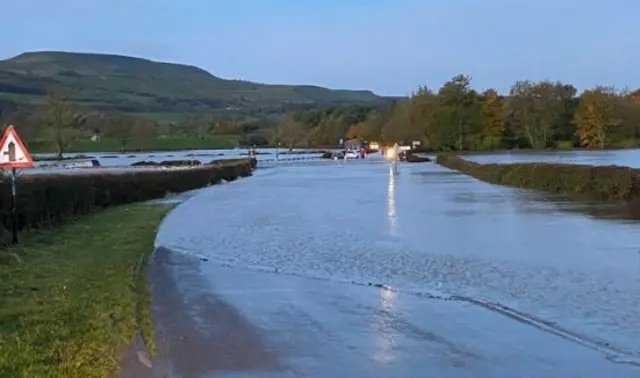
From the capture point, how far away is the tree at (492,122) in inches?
4456

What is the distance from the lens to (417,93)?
136 meters

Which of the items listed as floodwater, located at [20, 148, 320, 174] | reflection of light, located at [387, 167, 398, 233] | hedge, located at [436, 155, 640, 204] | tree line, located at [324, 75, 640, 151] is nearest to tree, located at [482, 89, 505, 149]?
tree line, located at [324, 75, 640, 151]

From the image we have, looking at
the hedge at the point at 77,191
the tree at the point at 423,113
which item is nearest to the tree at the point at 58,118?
the tree at the point at 423,113

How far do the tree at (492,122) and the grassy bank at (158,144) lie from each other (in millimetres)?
59231

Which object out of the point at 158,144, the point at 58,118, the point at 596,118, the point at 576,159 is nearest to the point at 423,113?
the point at 596,118

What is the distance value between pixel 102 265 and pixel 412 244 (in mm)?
6166

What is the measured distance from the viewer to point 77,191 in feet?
84.3

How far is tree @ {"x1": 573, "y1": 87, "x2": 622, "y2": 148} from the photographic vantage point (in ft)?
378

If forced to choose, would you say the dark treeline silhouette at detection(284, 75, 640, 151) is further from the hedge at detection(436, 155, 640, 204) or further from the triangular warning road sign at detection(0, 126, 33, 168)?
the triangular warning road sign at detection(0, 126, 33, 168)

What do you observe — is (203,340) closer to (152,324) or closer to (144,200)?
(152,324)

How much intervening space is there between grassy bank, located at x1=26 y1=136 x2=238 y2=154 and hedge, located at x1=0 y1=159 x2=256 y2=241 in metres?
89.4

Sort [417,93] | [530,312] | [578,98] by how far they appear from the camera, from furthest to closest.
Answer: [417,93] < [578,98] < [530,312]

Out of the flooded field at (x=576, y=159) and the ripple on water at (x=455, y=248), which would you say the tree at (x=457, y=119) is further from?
the ripple on water at (x=455, y=248)

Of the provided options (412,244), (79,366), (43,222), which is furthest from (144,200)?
(79,366)
